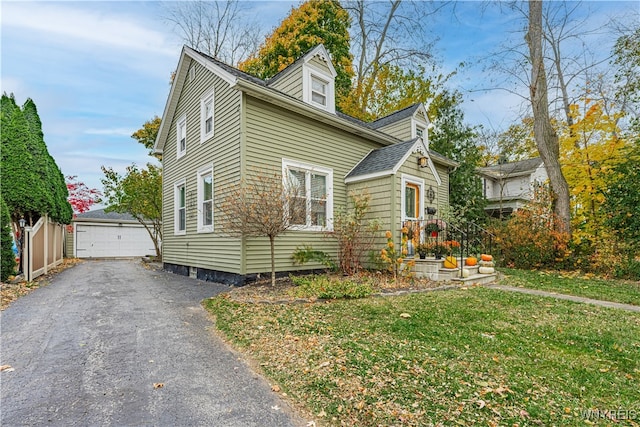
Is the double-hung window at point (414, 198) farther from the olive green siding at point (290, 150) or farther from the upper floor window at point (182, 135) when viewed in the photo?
the upper floor window at point (182, 135)

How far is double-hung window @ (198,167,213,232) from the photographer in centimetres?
932

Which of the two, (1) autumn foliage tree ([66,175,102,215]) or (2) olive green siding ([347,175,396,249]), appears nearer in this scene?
(2) olive green siding ([347,175,396,249])

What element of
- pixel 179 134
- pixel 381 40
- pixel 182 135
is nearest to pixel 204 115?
pixel 182 135

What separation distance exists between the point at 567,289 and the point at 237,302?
277 inches

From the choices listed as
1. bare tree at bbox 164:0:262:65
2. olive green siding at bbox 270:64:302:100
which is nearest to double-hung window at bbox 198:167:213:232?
olive green siding at bbox 270:64:302:100

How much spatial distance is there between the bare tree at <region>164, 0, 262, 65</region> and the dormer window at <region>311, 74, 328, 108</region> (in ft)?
42.5

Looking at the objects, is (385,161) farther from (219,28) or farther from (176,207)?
(219,28)

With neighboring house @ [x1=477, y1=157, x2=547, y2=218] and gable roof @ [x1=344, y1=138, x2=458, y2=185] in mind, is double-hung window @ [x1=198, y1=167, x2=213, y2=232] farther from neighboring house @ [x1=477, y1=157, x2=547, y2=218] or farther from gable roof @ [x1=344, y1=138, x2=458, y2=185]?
neighboring house @ [x1=477, y1=157, x2=547, y2=218]

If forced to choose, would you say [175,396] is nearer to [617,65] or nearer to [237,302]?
[237,302]

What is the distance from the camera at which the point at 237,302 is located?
5.93 m

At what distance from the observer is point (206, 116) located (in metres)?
9.74

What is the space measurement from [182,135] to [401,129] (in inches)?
343

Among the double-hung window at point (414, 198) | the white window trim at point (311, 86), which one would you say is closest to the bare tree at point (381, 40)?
the white window trim at point (311, 86)

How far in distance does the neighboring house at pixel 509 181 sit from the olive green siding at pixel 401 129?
925cm
